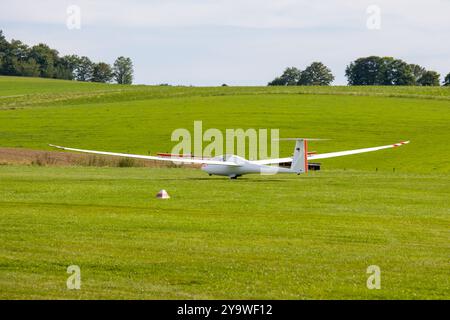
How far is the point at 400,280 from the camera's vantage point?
48.4 feet

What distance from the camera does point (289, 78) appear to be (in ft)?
584

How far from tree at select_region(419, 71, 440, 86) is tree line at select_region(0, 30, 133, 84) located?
206 ft

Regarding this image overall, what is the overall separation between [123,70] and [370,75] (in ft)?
179

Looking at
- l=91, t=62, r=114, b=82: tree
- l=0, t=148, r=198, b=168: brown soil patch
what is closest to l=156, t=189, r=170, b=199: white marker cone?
l=0, t=148, r=198, b=168: brown soil patch

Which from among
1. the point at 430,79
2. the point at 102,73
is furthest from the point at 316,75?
the point at 102,73

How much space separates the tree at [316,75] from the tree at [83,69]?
43.5m

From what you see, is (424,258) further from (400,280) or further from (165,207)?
(165,207)

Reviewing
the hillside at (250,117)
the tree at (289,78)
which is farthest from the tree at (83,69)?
the hillside at (250,117)

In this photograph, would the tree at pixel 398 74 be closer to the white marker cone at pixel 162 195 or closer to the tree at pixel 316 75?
the tree at pixel 316 75

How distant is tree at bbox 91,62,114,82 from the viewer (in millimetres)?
187750

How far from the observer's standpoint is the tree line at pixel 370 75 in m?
157

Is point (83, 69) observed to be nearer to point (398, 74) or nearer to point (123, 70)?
point (123, 70)
